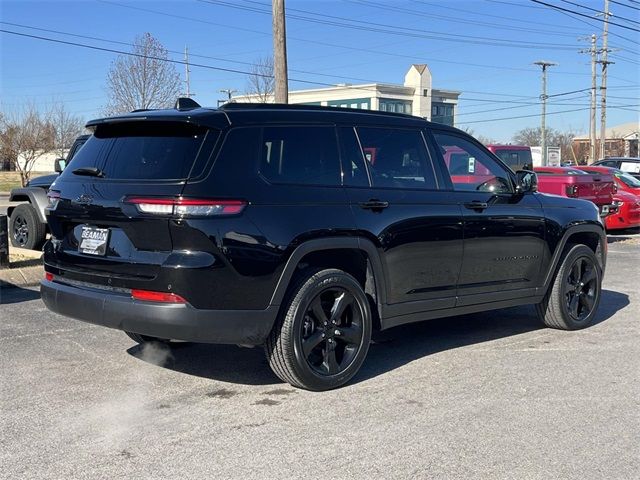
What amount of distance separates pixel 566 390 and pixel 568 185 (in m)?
9.20

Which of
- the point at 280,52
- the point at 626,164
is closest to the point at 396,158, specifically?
the point at 280,52

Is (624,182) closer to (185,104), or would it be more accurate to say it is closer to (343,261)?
(343,261)

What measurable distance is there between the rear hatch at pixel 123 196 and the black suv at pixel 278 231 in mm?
Result: 10

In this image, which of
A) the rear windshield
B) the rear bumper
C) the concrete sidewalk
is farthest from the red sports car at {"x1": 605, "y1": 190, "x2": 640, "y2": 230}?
the rear windshield

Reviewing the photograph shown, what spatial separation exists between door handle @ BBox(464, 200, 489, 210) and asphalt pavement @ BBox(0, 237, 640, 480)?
1223 millimetres

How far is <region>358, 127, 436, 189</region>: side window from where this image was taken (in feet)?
17.1

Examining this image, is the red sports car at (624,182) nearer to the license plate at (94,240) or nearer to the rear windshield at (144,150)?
the rear windshield at (144,150)

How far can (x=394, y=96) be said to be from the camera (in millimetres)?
76125

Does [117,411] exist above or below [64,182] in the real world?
below

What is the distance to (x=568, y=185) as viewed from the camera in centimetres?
1331

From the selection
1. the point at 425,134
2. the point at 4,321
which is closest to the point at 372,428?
the point at 425,134

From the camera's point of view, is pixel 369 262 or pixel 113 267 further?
pixel 369 262

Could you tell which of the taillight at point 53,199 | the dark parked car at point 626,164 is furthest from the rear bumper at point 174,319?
the dark parked car at point 626,164

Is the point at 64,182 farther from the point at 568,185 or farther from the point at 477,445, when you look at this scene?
the point at 568,185
